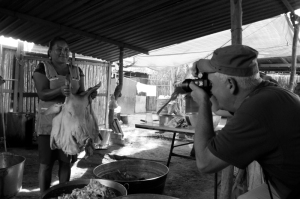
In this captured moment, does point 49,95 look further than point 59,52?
No

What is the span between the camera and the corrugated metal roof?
4547 millimetres

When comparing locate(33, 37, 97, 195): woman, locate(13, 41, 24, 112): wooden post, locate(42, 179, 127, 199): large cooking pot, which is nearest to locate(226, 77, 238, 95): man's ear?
locate(42, 179, 127, 199): large cooking pot

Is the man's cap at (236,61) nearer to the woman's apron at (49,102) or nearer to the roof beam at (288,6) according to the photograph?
the woman's apron at (49,102)

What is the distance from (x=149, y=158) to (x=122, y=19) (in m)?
3.93

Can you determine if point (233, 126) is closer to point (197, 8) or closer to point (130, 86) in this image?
point (197, 8)

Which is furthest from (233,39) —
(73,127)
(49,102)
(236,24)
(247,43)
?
(247,43)

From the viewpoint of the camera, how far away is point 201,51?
9.45 metres

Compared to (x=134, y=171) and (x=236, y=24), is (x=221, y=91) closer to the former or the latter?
(x=236, y=24)

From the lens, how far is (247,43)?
884 cm

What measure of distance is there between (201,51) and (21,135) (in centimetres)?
690

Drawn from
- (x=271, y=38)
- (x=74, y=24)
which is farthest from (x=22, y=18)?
(x=271, y=38)

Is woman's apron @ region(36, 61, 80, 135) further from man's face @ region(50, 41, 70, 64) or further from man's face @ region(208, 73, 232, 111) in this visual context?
man's face @ region(208, 73, 232, 111)

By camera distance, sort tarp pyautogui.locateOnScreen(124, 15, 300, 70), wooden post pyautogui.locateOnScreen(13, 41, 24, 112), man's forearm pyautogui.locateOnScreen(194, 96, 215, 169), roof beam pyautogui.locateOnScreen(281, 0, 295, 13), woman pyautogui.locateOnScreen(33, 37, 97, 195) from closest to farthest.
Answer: man's forearm pyautogui.locateOnScreen(194, 96, 215, 169), woman pyautogui.locateOnScreen(33, 37, 97, 195), roof beam pyautogui.locateOnScreen(281, 0, 295, 13), tarp pyautogui.locateOnScreen(124, 15, 300, 70), wooden post pyautogui.locateOnScreen(13, 41, 24, 112)

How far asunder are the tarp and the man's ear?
6.29 m
